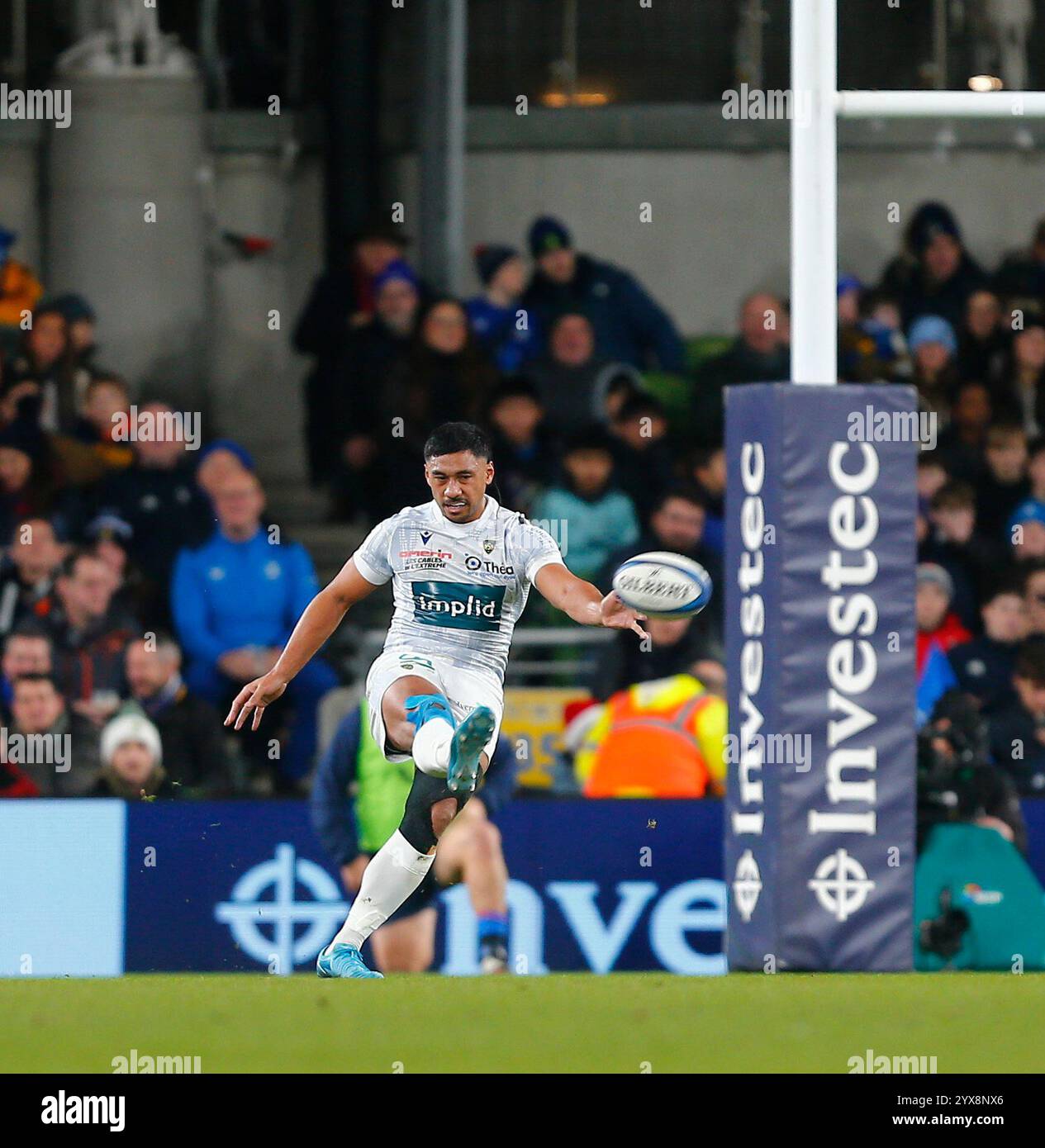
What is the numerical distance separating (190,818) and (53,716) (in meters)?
0.82

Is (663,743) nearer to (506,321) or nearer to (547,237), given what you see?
(506,321)

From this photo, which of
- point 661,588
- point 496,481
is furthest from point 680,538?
point 661,588

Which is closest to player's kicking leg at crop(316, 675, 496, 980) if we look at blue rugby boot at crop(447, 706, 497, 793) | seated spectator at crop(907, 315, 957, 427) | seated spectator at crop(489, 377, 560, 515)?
blue rugby boot at crop(447, 706, 497, 793)

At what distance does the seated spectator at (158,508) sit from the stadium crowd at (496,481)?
12 millimetres

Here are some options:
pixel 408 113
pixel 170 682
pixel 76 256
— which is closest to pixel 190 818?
pixel 170 682

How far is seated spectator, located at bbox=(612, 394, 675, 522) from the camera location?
12000 millimetres

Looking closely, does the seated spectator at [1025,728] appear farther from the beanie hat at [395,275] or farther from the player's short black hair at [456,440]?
the player's short black hair at [456,440]

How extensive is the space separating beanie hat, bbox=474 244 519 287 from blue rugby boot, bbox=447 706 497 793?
539 centimetres

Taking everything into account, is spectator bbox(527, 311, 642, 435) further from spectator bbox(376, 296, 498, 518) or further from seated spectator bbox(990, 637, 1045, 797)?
seated spectator bbox(990, 637, 1045, 797)

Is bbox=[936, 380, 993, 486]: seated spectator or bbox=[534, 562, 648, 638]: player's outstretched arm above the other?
bbox=[936, 380, 993, 486]: seated spectator

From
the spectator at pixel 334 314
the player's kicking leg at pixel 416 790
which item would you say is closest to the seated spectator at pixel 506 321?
the spectator at pixel 334 314

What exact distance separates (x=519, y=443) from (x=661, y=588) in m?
4.80

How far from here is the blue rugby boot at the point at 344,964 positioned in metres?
8.34

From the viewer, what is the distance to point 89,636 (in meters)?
11.2
